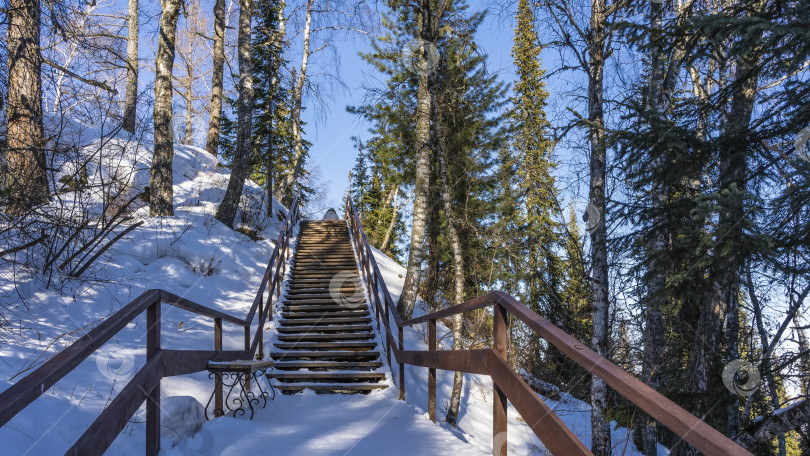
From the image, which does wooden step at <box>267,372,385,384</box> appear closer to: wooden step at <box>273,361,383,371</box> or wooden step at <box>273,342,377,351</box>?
wooden step at <box>273,361,383,371</box>

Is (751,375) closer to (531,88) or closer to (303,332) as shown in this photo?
(303,332)

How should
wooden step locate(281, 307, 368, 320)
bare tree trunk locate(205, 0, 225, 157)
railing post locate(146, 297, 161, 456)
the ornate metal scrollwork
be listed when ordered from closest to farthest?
railing post locate(146, 297, 161, 456) → the ornate metal scrollwork → wooden step locate(281, 307, 368, 320) → bare tree trunk locate(205, 0, 225, 157)

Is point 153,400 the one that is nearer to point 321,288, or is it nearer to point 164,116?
point 321,288

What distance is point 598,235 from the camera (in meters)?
6.52

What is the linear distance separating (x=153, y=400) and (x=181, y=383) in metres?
2.51

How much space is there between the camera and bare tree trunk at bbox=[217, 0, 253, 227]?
11.8m

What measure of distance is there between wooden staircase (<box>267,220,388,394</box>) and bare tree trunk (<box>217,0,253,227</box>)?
228 centimetres

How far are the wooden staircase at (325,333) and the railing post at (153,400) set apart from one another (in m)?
3.52

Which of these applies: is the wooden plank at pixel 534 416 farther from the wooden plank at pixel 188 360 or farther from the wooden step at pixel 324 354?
the wooden step at pixel 324 354

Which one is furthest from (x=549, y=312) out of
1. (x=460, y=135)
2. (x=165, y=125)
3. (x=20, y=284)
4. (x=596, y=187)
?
(x=20, y=284)

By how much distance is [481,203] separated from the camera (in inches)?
562

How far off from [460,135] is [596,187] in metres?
7.33

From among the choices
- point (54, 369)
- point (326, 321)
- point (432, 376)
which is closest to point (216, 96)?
point (326, 321)

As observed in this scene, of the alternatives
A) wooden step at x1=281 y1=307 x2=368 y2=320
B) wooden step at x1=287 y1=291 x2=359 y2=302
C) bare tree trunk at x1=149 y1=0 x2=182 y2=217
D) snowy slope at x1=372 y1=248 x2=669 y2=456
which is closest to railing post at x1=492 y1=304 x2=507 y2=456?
snowy slope at x1=372 y1=248 x2=669 y2=456
